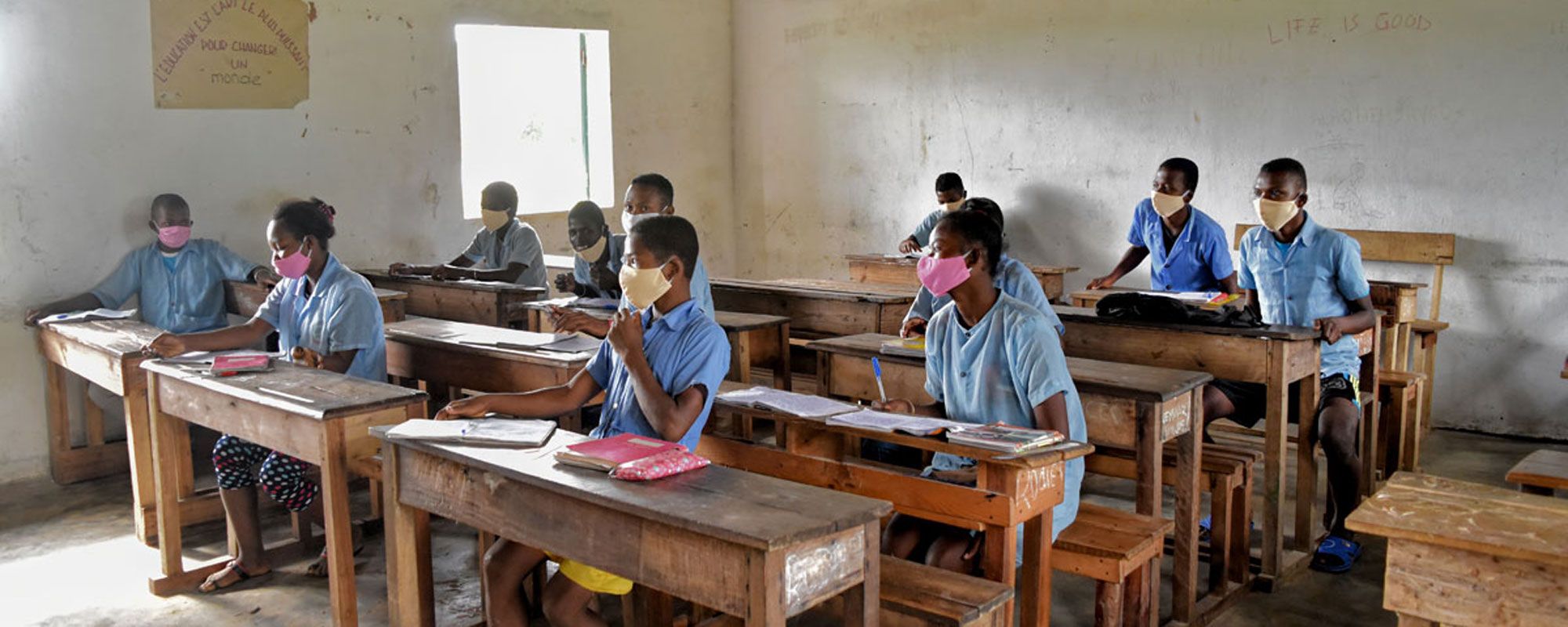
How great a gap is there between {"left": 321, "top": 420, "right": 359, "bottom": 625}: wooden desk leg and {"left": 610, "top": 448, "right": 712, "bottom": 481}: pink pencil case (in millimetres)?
1126

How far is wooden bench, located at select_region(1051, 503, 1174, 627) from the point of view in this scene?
3.05 m

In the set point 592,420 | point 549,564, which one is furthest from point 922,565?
point 592,420

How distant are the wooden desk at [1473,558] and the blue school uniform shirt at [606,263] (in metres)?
3.55

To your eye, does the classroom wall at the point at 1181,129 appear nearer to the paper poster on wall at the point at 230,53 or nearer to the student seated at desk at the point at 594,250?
the student seated at desk at the point at 594,250

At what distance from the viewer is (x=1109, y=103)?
7.46 meters

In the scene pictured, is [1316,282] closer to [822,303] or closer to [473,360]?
[822,303]

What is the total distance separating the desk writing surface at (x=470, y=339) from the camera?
403 centimetres

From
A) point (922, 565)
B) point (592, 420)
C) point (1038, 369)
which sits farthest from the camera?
point (592, 420)

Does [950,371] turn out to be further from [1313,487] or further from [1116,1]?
[1116,1]

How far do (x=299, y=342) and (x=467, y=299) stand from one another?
172cm

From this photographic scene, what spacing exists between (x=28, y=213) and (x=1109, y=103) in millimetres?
5730

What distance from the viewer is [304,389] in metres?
3.43

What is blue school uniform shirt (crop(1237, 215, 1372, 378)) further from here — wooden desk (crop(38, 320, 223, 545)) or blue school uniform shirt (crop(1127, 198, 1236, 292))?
wooden desk (crop(38, 320, 223, 545))

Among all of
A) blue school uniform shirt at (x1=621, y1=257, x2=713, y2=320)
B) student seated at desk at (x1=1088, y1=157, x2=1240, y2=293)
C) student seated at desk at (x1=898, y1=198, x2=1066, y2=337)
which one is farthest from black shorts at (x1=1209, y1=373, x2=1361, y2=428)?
blue school uniform shirt at (x1=621, y1=257, x2=713, y2=320)
